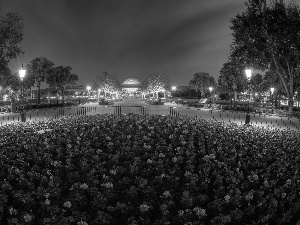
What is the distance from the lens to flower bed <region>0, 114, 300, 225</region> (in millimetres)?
6000

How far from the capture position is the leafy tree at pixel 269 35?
3475 cm

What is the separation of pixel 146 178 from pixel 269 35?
107ft

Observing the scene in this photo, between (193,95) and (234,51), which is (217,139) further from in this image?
(193,95)

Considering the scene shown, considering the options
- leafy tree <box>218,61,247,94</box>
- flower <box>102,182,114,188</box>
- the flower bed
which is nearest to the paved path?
the flower bed

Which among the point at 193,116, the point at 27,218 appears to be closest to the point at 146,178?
the point at 27,218

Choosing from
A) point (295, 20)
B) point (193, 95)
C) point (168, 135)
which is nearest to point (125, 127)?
point (168, 135)

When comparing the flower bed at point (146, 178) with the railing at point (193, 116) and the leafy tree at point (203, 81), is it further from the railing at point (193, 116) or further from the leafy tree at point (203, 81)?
the leafy tree at point (203, 81)

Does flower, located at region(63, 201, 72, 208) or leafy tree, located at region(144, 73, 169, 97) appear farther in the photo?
leafy tree, located at region(144, 73, 169, 97)

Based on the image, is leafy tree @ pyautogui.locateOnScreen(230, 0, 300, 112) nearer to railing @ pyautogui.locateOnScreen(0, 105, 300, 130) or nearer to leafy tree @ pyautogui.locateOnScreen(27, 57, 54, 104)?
railing @ pyautogui.locateOnScreen(0, 105, 300, 130)

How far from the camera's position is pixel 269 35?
3578 centimetres

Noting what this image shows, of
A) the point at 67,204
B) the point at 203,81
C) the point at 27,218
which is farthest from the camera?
the point at 203,81

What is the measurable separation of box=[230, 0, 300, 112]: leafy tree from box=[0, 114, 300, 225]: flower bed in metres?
26.8

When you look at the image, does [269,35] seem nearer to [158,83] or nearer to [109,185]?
[109,185]

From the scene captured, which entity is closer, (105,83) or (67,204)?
(67,204)
